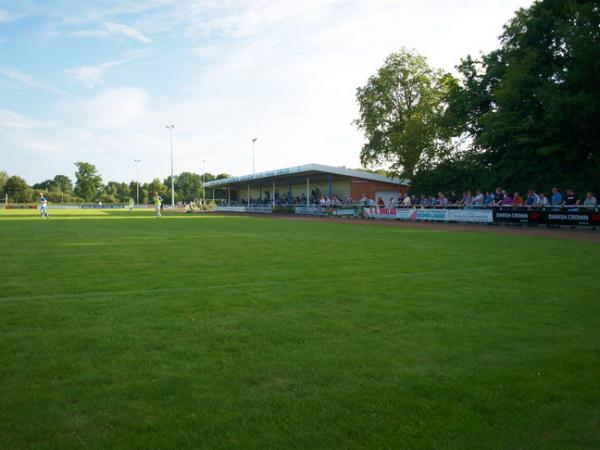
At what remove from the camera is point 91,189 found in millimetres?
127625

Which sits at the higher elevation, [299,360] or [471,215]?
[471,215]

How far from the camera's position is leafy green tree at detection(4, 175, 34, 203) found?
103562 millimetres

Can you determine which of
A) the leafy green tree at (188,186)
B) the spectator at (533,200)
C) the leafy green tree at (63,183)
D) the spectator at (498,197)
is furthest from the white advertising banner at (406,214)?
the leafy green tree at (63,183)

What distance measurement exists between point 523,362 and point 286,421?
7.88 feet

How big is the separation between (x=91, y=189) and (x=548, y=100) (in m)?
124

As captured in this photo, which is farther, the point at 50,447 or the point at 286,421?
the point at 286,421

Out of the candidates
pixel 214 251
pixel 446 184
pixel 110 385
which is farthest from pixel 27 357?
pixel 446 184

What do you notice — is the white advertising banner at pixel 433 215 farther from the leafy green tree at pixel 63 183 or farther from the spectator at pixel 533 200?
the leafy green tree at pixel 63 183

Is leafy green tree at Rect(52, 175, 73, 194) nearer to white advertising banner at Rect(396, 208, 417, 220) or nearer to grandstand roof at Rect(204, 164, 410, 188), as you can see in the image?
grandstand roof at Rect(204, 164, 410, 188)

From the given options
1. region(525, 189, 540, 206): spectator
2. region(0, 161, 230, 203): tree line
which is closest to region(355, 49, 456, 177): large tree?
region(525, 189, 540, 206): spectator

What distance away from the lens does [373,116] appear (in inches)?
1949

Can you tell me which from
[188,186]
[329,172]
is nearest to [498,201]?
[329,172]

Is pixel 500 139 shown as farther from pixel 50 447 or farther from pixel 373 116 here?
pixel 50 447

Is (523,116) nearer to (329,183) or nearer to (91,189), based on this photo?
(329,183)
